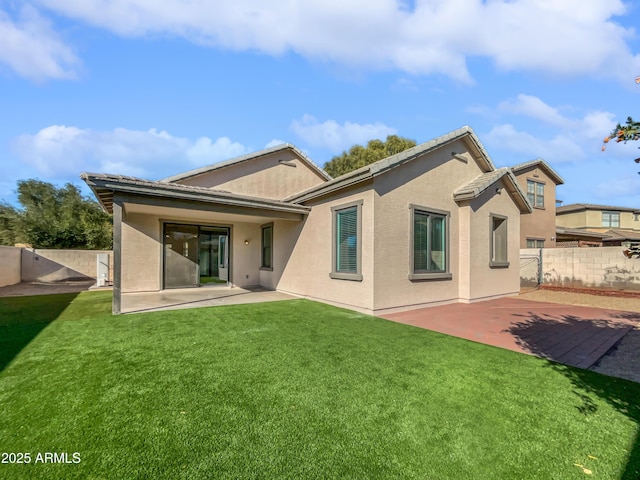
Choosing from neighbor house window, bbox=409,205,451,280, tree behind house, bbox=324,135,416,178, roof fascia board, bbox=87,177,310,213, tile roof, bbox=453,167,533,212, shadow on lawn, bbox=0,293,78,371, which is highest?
tree behind house, bbox=324,135,416,178

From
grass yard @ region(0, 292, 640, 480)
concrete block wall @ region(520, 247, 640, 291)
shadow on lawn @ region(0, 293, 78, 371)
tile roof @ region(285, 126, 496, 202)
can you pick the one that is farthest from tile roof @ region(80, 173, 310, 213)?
concrete block wall @ region(520, 247, 640, 291)

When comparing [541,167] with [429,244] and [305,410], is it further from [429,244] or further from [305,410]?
[305,410]

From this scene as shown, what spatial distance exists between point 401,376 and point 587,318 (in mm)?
6910

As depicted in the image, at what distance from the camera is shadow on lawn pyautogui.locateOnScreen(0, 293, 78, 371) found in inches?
199

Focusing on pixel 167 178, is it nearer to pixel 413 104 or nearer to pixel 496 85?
pixel 413 104

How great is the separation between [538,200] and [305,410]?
2217cm

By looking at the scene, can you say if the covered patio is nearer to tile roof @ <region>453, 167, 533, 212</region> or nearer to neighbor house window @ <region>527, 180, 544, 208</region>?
tile roof @ <region>453, 167, 533, 212</region>

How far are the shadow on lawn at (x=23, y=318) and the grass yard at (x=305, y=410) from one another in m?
0.09

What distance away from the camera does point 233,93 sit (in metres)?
13.9

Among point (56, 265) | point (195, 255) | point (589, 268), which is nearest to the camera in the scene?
point (195, 255)

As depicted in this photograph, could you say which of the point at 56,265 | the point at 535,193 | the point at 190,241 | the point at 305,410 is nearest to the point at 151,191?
the point at 190,241

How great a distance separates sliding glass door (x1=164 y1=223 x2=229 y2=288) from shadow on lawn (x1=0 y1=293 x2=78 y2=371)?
3.30m

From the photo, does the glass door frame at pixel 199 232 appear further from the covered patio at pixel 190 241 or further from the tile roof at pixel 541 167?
the tile roof at pixel 541 167

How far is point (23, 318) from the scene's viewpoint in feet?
23.8
